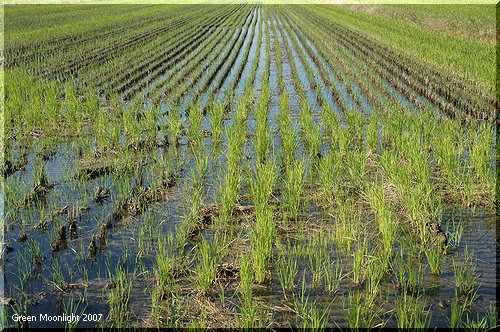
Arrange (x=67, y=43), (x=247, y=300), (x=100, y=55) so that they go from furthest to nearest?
(x=67, y=43) < (x=100, y=55) < (x=247, y=300)

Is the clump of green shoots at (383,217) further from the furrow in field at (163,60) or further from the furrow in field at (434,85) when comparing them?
the furrow in field at (163,60)

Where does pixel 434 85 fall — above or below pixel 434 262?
above

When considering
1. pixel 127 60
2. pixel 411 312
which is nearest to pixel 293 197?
pixel 411 312

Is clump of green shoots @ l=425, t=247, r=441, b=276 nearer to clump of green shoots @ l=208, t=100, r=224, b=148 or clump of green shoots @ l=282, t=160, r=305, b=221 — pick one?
clump of green shoots @ l=282, t=160, r=305, b=221

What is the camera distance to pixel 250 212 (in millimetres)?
4789

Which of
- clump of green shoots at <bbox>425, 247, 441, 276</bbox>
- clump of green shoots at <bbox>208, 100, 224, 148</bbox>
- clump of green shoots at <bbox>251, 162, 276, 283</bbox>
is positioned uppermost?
clump of green shoots at <bbox>208, 100, 224, 148</bbox>

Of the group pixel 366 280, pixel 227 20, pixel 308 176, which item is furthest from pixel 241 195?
pixel 227 20

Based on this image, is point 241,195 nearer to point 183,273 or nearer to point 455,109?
point 183,273

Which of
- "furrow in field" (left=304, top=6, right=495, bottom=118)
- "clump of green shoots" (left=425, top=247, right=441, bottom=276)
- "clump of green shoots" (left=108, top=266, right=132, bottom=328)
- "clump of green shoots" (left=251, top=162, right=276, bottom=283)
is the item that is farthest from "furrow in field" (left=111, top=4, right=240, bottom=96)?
Result: "clump of green shoots" (left=425, top=247, right=441, bottom=276)

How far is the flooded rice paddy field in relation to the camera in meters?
3.34

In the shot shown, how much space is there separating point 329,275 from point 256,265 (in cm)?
53

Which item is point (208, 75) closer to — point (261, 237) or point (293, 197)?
point (293, 197)

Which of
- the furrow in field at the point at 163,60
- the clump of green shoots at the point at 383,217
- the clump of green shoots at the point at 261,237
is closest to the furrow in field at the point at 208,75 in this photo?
the furrow in field at the point at 163,60

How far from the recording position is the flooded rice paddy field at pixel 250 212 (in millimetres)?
3344
